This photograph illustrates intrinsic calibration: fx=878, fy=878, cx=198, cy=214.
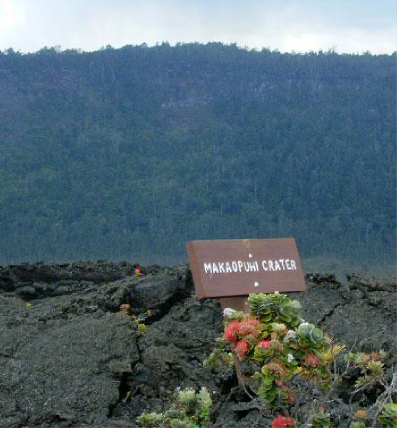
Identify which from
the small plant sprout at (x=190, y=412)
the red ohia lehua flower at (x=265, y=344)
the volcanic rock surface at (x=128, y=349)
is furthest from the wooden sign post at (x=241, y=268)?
the red ohia lehua flower at (x=265, y=344)

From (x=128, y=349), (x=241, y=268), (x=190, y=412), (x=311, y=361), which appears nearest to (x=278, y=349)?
(x=311, y=361)

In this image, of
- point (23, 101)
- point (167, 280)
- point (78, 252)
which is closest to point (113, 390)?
point (167, 280)

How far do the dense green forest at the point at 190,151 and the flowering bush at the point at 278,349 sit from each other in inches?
768

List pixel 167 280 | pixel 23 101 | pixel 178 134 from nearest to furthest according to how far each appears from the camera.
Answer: pixel 167 280 < pixel 178 134 < pixel 23 101

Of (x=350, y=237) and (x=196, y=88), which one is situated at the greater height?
(x=196, y=88)

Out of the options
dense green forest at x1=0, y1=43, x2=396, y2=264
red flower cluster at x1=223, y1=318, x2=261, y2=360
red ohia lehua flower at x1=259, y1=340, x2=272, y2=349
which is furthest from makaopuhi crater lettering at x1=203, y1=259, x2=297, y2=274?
dense green forest at x1=0, y1=43, x2=396, y2=264

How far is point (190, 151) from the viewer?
4038 centimetres

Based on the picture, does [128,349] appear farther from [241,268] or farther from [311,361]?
[311,361]

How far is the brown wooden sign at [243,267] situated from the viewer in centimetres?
636

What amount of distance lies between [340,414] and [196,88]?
146 feet

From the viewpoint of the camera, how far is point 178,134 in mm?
41281

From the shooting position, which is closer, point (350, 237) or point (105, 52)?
point (350, 237)

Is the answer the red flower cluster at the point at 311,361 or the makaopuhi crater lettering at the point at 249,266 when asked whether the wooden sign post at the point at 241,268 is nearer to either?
the makaopuhi crater lettering at the point at 249,266

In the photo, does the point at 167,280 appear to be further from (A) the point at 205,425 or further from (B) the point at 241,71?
(B) the point at 241,71
